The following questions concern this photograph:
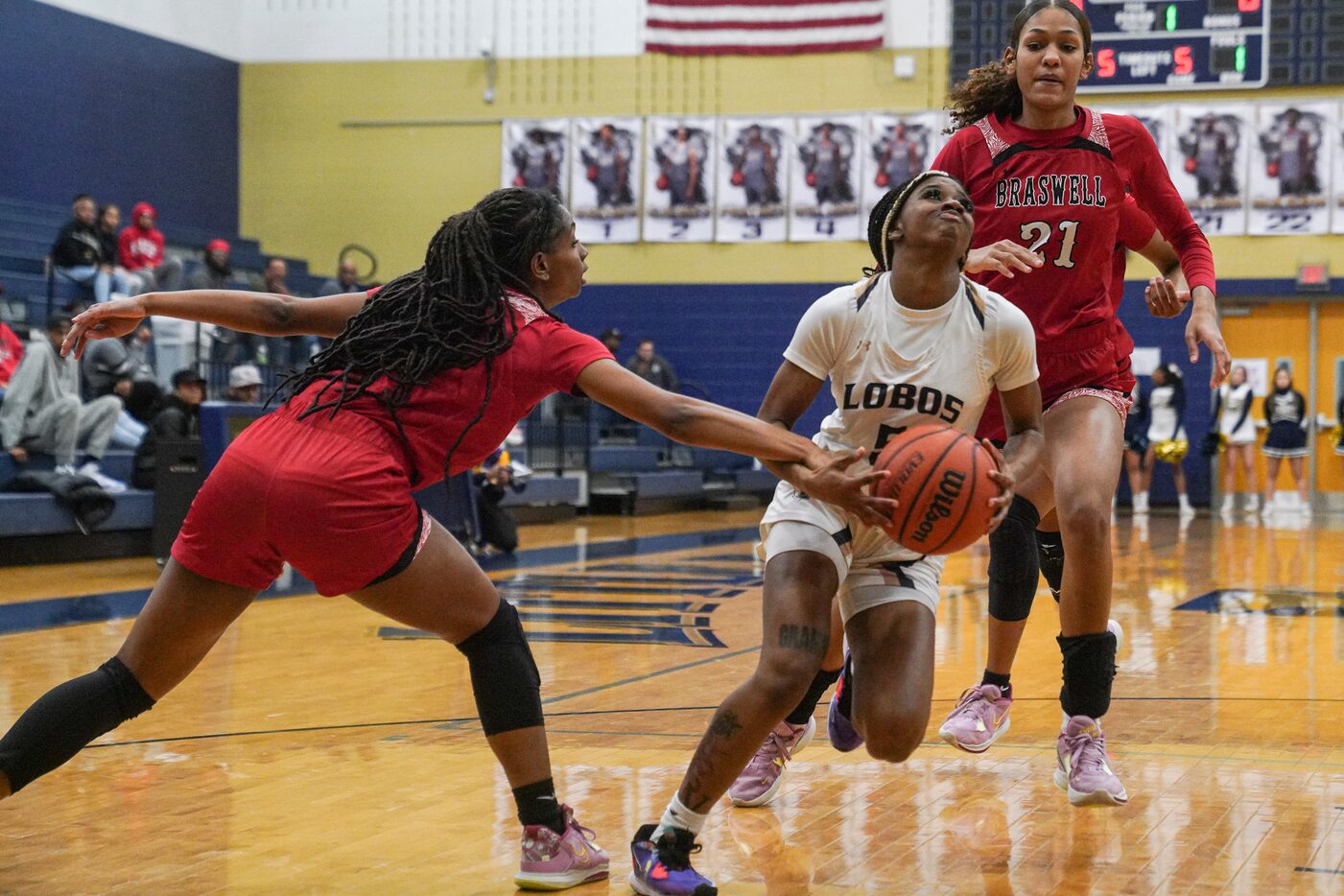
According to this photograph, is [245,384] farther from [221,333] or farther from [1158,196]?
[1158,196]

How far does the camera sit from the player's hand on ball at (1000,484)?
325 cm

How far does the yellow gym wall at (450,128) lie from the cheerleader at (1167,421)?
1889 mm

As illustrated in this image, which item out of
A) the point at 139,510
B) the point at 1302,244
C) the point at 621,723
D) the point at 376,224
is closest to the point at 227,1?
the point at 376,224

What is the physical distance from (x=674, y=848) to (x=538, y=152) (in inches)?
713

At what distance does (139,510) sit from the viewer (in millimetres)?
11344

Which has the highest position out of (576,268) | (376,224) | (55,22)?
(55,22)

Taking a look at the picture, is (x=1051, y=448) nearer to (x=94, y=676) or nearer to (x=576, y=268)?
(x=576, y=268)

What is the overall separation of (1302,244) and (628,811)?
17226 millimetres

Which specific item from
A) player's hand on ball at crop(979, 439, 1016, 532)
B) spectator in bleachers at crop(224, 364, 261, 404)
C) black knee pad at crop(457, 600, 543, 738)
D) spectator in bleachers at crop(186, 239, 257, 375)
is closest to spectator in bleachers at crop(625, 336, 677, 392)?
spectator in bleachers at crop(186, 239, 257, 375)

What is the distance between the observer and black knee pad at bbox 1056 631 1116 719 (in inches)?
165

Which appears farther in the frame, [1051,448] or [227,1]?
[227,1]

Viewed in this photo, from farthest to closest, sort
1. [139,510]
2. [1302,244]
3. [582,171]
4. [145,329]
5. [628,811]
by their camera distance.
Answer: [582,171]
[1302,244]
[145,329]
[139,510]
[628,811]

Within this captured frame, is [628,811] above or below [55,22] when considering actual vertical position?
below

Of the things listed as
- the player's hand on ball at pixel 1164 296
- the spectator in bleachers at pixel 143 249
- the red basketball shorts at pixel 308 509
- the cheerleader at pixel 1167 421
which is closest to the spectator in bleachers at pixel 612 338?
the spectator in bleachers at pixel 143 249
